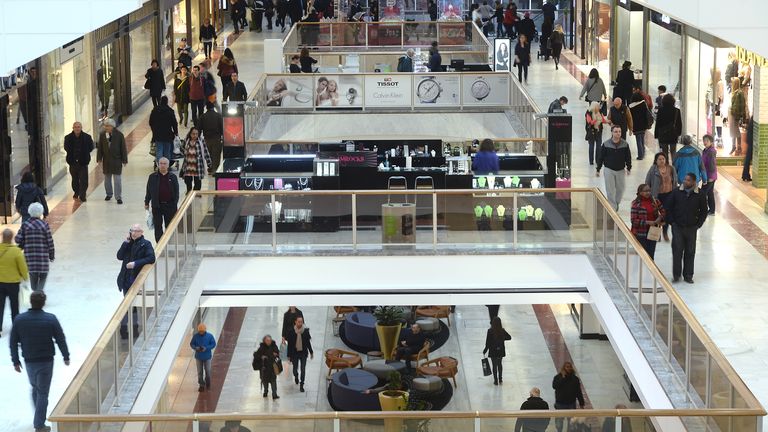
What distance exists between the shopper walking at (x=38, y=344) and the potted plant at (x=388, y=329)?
330 inches

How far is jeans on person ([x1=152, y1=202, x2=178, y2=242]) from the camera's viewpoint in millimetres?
18625

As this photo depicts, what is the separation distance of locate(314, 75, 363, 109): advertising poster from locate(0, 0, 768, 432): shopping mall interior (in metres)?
0.04

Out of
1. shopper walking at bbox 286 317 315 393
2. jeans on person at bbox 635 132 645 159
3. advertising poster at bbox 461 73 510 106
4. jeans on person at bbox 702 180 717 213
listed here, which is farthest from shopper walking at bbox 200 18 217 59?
shopper walking at bbox 286 317 315 393

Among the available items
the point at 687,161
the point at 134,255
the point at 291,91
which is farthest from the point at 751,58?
the point at 134,255

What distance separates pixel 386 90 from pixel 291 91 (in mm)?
1874

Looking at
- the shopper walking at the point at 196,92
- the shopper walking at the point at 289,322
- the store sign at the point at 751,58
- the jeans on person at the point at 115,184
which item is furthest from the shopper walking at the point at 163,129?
the store sign at the point at 751,58

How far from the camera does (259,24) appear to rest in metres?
49.3

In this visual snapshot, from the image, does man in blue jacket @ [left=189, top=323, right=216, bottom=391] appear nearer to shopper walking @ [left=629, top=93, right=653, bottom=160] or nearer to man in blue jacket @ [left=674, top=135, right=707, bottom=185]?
man in blue jacket @ [left=674, top=135, right=707, bottom=185]

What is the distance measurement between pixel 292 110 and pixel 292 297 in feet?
37.5

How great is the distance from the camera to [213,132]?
954 inches

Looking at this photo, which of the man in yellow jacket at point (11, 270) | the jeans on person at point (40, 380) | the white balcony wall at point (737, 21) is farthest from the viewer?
the white balcony wall at point (737, 21)

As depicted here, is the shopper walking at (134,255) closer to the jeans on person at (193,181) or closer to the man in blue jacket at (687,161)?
the jeans on person at (193,181)

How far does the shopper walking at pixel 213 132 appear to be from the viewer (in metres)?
24.1

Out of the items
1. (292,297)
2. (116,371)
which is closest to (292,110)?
(292,297)
